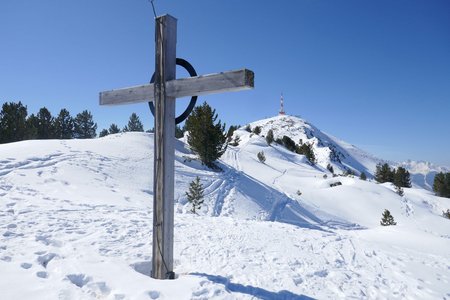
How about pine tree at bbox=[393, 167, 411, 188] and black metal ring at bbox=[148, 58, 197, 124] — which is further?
pine tree at bbox=[393, 167, 411, 188]

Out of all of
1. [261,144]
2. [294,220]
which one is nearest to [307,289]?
[294,220]

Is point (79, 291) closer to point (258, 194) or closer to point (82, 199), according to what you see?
point (82, 199)

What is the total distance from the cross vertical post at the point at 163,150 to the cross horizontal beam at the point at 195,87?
0.59ft

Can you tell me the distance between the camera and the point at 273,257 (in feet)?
16.0

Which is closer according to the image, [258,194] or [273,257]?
[273,257]

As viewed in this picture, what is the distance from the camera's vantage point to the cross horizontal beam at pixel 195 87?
319cm

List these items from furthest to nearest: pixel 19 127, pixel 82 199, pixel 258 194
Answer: pixel 19 127
pixel 258 194
pixel 82 199

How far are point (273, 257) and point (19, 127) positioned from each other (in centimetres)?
3340

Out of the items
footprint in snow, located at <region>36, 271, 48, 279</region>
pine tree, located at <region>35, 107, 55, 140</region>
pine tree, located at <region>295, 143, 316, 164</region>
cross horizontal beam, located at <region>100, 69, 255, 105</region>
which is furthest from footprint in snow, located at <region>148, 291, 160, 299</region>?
pine tree, located at <region>295, 143, 316, 164</region>

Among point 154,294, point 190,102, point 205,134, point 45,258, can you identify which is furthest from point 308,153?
point 154,294

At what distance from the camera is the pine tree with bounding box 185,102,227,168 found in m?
20.0

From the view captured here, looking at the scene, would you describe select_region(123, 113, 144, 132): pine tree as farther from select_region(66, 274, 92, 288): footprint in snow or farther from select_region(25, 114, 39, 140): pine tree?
select_region(66, 274, 92, 288): footprint in snow

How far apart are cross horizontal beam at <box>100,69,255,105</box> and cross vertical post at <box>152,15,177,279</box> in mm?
180

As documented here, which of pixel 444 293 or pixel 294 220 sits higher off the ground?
pixel 444 293
